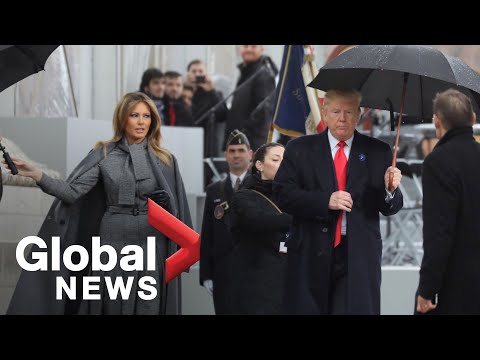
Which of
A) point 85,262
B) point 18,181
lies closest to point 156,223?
point 85,262

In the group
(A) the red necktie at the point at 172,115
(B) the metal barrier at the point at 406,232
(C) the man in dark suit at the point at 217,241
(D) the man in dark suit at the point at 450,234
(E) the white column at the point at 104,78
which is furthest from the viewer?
(B) the metal barrier at the point at 406,232

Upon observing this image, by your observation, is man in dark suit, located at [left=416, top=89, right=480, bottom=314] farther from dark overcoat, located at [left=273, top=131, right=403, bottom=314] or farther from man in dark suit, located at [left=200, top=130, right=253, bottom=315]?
man in dark suit, located at [left=200, top=130, right=253, bottom=315]

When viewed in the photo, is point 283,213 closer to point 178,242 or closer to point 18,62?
point 178,242

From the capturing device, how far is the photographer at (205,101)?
1352cm

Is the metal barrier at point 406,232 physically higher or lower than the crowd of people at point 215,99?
lower

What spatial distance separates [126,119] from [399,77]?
76.2 inches

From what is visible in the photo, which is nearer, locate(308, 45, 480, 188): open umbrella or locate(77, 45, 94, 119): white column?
locate(308, 45, 480, 188): open umbrella

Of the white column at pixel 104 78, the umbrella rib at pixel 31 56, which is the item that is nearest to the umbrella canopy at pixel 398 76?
the umbrella rib at pixel 31 56

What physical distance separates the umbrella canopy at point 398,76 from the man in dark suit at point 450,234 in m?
0.79

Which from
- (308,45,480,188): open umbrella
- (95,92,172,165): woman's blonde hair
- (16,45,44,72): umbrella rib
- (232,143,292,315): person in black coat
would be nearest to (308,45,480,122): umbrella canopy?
(308,45,480,188): open umbrella

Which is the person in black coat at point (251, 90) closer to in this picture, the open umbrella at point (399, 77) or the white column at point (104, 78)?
the white column at point (104, 78)

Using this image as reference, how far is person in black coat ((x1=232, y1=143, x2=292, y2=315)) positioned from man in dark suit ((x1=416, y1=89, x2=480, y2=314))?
85.9 inches

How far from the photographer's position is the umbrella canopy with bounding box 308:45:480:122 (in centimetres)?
725

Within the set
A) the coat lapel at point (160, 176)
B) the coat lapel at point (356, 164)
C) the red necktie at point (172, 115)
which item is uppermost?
the red necktie at point (172, 115)
